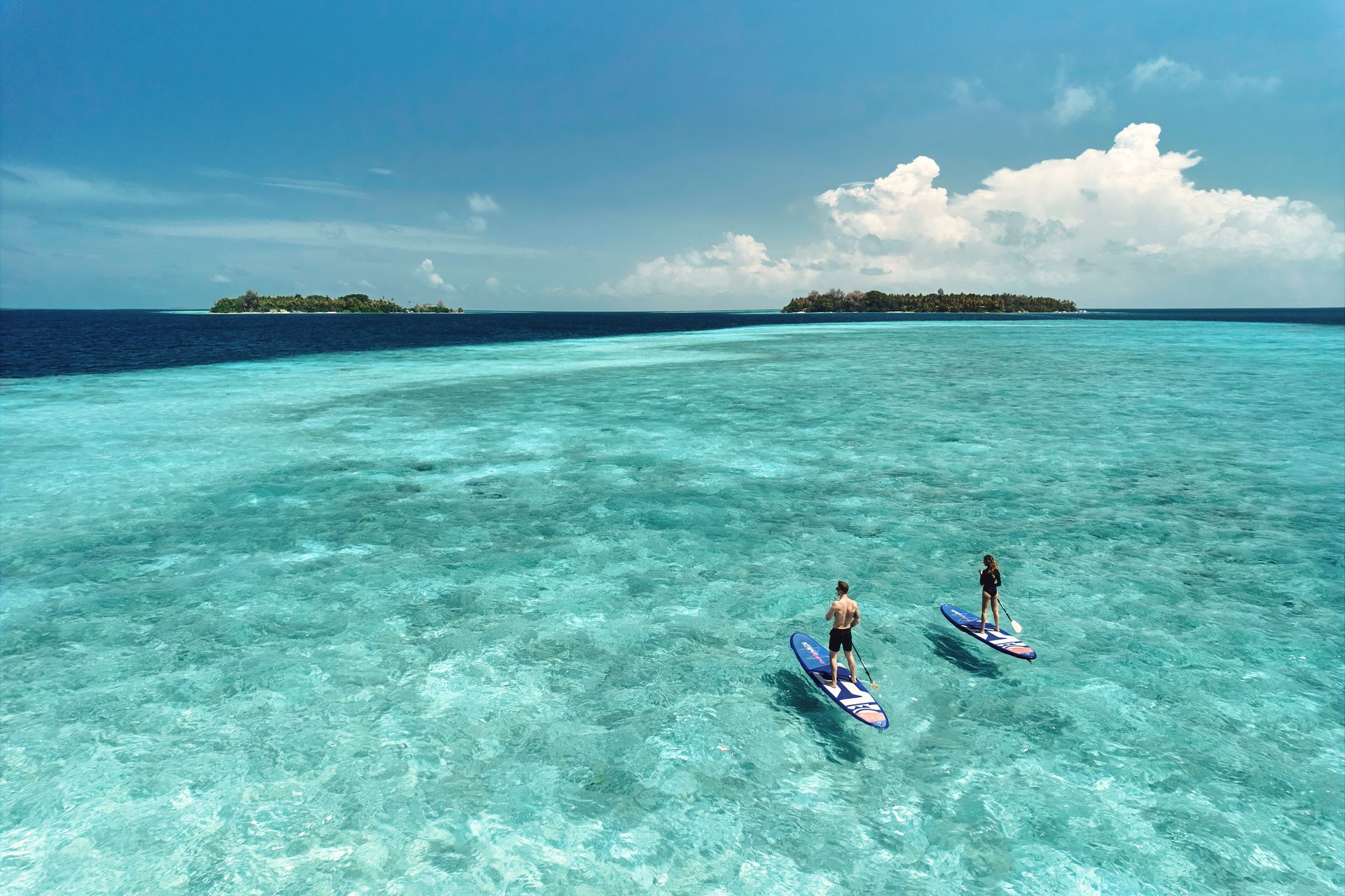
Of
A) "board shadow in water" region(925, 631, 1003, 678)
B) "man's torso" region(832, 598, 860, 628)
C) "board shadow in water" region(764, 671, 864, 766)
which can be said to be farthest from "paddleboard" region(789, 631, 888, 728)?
"board shadow in water" region(925, 631, 1003, 678)

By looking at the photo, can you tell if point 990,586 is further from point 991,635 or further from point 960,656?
point 960,656

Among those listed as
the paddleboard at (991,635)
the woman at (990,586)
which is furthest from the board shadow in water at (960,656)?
the woman at (990,586)

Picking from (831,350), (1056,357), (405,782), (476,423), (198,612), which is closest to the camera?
(405,782)

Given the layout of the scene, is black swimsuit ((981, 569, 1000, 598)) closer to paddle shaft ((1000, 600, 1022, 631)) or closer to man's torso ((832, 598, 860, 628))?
paddle shaft ((1000, 600, 1022, 631))

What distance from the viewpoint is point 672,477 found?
27703 mm

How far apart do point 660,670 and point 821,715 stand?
10.7 ft

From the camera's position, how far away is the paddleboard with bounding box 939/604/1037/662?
1418 cm

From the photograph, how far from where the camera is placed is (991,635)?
14.8 meters

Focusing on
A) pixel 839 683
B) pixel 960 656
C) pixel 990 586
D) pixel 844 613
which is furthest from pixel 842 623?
pixel 990 586

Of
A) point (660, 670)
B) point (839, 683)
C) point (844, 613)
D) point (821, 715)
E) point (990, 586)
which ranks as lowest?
point (821, 715)

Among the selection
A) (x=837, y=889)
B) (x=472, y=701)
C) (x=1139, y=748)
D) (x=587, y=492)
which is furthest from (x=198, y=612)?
(x=1139, y=748)

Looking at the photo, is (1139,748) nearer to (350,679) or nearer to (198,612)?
(350,679)

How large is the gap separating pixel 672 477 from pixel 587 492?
12.4 ft

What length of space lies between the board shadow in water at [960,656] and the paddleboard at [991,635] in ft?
1.12
